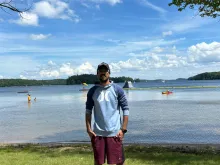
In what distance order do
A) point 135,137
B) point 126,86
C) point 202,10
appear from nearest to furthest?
point 202,10, point 135,137, point 126,86

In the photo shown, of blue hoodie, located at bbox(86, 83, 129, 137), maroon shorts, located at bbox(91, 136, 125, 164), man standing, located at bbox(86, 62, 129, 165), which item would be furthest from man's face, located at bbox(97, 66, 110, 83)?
maroon shorts, located at bbox(91, 136, 125, 164)

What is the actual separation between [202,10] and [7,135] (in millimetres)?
14263

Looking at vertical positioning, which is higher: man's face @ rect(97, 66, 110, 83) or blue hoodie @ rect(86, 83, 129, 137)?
man's face @ rect(97, 66, 110, 83)

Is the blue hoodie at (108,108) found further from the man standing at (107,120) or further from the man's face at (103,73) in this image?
the man's face at (103,73)

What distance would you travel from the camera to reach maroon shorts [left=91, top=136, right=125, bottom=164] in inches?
198

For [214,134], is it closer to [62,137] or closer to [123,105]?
[62,137]

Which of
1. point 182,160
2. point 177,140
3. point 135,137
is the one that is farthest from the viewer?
point 135,137

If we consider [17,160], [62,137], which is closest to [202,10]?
[17,160]

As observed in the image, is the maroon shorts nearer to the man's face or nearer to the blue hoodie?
the blue hoodie

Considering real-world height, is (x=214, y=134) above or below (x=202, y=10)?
below

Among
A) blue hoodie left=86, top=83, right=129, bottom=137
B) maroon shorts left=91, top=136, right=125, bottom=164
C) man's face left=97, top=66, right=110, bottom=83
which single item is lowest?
maroon shorts left=91, top=136, right=125, bottom=164

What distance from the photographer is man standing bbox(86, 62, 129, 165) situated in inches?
197

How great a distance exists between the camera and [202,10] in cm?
1063

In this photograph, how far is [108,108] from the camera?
5027 millimetres
